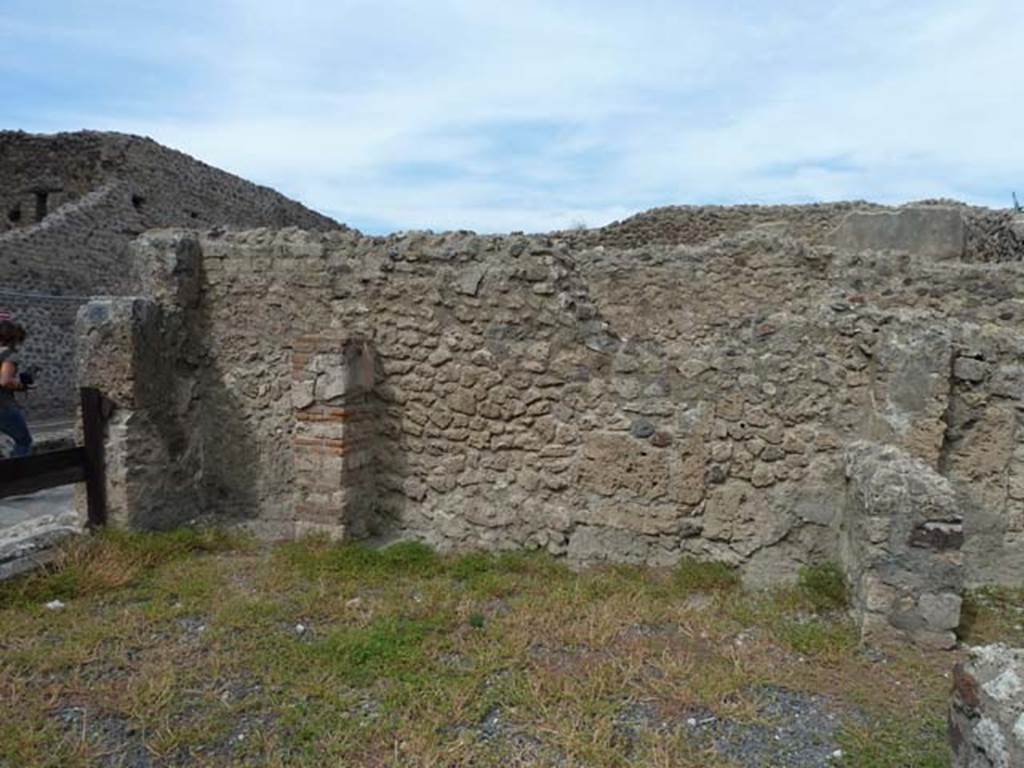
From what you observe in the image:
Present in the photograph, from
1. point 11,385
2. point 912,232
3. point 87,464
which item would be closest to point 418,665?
point 87,464

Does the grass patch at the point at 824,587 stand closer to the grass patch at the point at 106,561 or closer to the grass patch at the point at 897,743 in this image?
the grass patch at the point at 897,743

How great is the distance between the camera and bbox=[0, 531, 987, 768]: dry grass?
2.90 meters

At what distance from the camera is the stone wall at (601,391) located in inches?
178

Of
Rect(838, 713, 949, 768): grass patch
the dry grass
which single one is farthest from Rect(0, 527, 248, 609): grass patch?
Rect(838, 713, 949, 768): grass patch

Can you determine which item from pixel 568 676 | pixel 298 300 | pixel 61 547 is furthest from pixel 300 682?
pixel 298 300

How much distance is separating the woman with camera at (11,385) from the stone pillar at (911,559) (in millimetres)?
6481

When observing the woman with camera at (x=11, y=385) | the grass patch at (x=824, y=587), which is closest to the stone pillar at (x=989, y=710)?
the grass patch at (x=824, y=587)

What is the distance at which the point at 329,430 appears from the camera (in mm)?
5258

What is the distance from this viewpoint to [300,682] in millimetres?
3348

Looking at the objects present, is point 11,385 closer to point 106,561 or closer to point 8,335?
point 8,335

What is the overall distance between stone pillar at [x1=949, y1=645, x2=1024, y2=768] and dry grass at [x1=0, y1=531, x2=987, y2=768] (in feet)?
1.64

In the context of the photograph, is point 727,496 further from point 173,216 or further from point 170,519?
point 173,216

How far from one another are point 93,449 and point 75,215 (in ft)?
39.3

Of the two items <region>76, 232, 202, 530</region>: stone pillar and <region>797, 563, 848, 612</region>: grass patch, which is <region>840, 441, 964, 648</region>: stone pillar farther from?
<region>76, 232, 202, 530</region>: stone pillar
